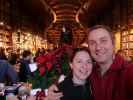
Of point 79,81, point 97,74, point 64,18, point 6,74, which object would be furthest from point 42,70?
point 64,18

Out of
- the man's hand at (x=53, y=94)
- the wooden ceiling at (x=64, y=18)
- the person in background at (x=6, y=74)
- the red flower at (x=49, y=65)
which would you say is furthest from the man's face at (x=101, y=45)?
the wooden ceiling at (x=64, y=18)

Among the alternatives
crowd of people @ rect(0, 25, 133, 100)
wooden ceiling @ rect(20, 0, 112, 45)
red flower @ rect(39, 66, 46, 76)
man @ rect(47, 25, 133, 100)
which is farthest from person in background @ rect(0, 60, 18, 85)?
wooden ceiling @ rect(20, 0, 112, 45)

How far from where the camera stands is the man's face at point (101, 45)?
210 cm

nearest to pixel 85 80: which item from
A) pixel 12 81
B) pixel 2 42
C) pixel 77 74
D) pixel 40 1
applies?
pixel 77 74

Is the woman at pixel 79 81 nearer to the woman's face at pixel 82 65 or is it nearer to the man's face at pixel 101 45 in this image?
the woman's face at pixel 82 65

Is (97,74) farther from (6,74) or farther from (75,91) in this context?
(6,74)

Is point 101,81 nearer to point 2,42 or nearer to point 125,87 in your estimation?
point 125,87

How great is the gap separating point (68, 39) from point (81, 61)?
61 cm

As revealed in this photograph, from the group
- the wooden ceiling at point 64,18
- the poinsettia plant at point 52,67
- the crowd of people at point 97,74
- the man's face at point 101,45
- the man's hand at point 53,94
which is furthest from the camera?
the wooden ceiling at point 64,18

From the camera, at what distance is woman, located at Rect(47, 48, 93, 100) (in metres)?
2.24

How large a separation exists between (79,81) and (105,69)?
0.23 m

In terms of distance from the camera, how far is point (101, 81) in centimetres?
207

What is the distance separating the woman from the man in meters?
0.04

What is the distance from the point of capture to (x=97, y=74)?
2180 millimetres
